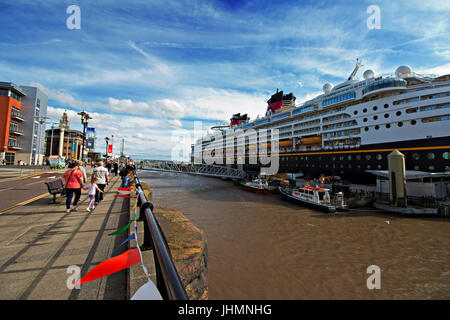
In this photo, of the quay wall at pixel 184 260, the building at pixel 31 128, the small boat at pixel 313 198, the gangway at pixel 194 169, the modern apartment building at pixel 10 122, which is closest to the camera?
the quay wall at pixel 184 260

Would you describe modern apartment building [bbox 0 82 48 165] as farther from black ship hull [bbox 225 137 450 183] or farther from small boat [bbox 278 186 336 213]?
black ship hull [bbox 225 137 450 183]

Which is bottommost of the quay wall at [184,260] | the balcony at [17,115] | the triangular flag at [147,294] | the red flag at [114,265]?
the quay wall at [184,260]

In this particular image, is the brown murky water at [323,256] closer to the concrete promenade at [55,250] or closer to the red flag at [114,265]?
the concrete promenade at [55,250]

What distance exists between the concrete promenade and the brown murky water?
3.78 metres

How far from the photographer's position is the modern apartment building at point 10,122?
3747 centimetres

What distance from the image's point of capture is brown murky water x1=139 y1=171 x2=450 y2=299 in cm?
645

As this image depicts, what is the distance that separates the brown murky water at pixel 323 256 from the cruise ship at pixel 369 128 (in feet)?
32.0

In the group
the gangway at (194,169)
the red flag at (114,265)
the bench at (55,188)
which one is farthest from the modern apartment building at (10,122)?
the red flag at (114,265)

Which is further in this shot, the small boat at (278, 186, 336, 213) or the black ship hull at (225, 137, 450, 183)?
the black ship hull at (225, 137, 450, 183)

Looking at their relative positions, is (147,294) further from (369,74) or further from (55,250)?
(369,74)

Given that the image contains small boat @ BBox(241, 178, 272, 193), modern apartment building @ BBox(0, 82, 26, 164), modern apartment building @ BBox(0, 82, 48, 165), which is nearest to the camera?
small boat @ BBox(241, 178, 272, 193)

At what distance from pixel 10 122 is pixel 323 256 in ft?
183

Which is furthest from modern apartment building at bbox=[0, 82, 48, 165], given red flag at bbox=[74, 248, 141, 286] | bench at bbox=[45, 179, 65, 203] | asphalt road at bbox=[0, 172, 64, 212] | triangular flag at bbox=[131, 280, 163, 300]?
triangular flag at bbox=[131, 280, 163, 300]
